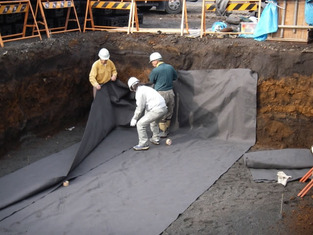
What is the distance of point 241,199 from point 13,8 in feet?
22.8

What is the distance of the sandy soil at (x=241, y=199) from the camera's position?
6359 mm

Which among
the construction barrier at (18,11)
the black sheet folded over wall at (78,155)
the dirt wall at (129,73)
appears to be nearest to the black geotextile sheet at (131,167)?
the black sheet folded over wall at (78,155)

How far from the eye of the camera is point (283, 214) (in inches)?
260

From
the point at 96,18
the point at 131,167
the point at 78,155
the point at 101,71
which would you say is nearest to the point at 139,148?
the point at 131,167

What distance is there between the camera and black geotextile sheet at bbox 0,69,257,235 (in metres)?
6.85

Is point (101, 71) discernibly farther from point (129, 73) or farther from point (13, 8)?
point (13, 8)

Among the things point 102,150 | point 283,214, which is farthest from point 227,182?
point 102,150

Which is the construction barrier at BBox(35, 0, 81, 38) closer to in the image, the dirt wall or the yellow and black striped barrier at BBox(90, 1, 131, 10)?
the dirt wall

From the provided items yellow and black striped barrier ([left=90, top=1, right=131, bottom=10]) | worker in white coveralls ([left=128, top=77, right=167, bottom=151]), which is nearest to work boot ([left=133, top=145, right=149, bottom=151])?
worker in white coveralls ([left=128, top=77, right=167, bottom=151])

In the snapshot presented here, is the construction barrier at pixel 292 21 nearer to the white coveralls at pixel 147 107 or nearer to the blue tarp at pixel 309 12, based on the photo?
the blue tarp at pixel 309 12

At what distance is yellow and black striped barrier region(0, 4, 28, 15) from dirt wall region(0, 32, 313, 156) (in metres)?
0.75

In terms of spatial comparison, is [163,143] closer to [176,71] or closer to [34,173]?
[176,71]

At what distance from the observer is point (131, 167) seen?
8641 mm

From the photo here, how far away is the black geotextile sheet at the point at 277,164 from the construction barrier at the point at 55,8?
248 inches
